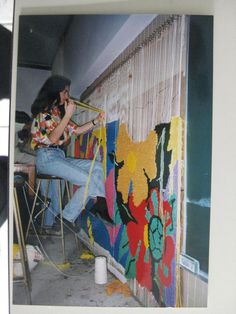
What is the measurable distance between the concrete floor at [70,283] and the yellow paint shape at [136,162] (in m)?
0.38

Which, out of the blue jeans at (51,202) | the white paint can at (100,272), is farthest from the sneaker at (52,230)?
the white paint can at (100,272)

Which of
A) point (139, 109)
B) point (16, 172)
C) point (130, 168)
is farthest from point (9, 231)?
point (139, 109)

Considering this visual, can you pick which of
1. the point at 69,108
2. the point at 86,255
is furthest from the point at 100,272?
the point at 69,108

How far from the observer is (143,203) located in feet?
5.33

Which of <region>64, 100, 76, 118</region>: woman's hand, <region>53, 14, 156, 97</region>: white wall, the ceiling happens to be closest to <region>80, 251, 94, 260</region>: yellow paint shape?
<region>64, 100, 76, 118</region>: woman's hand

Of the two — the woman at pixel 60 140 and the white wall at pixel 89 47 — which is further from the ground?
the white wall at pixel 89 47

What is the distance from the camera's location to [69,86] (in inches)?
65.4

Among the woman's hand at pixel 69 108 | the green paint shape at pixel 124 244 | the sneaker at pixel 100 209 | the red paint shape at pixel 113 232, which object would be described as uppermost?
the woman's hand at pixel 69 108

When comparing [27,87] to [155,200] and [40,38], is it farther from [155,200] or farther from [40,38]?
[155,200]

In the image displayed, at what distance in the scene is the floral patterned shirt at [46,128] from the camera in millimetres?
1665

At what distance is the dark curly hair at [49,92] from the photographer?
1654mm

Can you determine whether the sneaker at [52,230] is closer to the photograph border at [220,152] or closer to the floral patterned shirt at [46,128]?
the photograph border at [220,152]

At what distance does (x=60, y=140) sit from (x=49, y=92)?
0.25 m

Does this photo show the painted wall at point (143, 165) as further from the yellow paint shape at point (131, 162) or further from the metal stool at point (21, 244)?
the metal stool at point (21, 244)
